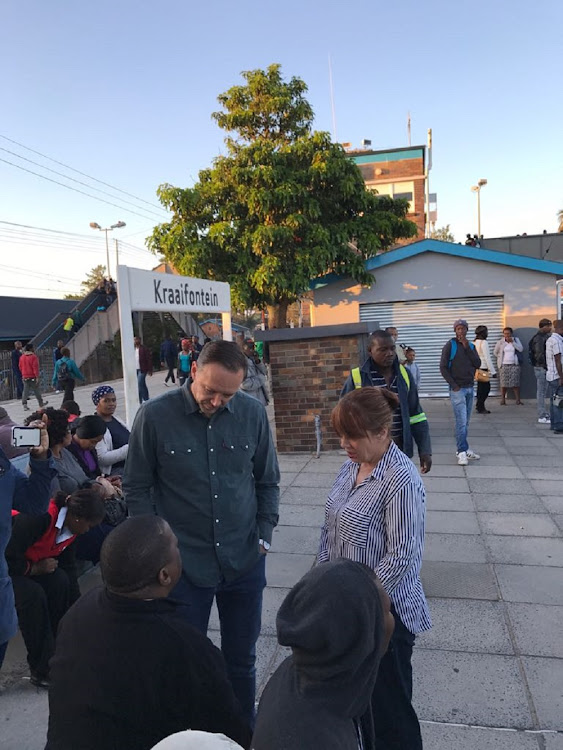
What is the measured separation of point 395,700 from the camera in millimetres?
2057

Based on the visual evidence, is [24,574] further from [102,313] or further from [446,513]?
[102,313]

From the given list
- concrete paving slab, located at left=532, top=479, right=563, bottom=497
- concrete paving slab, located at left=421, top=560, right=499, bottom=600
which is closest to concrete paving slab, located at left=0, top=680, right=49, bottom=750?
concrete paving slab, located at left=421, top=560, right=499, bottom=600

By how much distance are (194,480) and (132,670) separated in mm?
998

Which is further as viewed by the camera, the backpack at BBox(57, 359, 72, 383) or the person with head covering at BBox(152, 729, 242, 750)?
the backpack at BBox(57, 359, 72, 383)

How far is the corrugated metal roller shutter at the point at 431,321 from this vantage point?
12.5 meters

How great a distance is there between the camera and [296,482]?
272 inches

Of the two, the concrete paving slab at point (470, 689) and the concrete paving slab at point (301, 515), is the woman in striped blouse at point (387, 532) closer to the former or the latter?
the concrete paving slab at point (470, 689)

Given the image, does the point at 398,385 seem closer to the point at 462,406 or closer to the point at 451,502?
the point at 451,502

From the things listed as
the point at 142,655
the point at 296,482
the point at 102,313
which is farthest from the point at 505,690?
the point at 102,313

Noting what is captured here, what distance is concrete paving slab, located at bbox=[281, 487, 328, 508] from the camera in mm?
6112

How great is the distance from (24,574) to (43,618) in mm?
267

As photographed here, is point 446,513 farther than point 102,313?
No

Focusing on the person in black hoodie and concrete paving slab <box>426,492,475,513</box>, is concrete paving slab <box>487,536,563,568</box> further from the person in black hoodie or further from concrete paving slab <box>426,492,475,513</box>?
the person in black hoodie

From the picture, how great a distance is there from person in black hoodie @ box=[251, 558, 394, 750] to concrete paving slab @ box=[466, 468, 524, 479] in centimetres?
593
